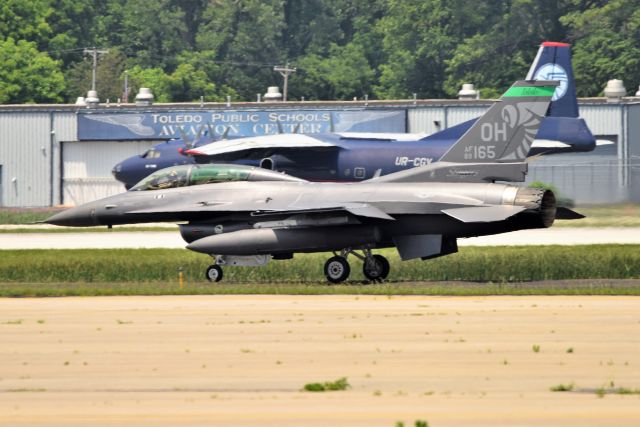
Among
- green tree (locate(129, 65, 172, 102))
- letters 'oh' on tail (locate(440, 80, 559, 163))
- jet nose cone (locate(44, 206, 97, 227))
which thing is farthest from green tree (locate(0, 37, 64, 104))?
letters 'oh' on tail (locate(440, 80, 559, 163))

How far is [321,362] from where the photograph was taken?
1524 centimetres

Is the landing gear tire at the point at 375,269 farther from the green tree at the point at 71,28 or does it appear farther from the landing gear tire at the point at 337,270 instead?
the green tree at the point at 71,28

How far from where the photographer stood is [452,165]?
2627 centimetres

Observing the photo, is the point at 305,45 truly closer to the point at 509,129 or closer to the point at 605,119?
the point at 605,119

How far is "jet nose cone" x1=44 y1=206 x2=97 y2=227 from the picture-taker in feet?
93.6

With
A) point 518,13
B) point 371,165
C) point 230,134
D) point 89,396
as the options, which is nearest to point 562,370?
point 89,396

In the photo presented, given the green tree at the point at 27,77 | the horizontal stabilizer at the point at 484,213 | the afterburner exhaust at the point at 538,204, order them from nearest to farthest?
the horizontal stabilizer at the point at 484,213, the afterburner exhaust at the point at 538,204, the green tree at the point at 27,77

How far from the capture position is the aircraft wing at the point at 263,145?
41.6 metres

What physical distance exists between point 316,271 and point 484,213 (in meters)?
5.04

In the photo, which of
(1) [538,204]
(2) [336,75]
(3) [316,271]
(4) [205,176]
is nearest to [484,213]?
(1) [538,204]

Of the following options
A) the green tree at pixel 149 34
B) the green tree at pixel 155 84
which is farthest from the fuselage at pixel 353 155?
the green tree at pixel 149 34

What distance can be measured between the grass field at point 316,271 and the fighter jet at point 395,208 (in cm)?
73

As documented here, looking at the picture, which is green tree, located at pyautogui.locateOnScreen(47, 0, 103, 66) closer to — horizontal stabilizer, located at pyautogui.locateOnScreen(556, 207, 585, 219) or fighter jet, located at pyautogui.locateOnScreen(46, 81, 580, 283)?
fighter jet, located at pyautogui.locateOnScreen(46, 81, 580, 283)

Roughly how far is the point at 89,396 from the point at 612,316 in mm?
8548
